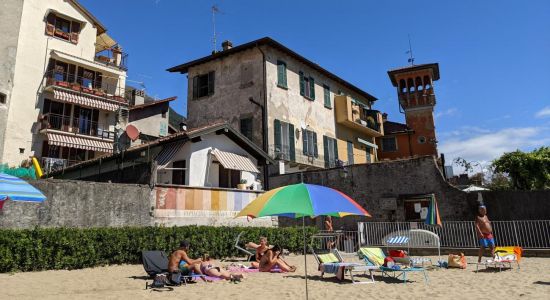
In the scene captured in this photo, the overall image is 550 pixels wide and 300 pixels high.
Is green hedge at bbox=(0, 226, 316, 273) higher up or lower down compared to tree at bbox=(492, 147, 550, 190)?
lower down

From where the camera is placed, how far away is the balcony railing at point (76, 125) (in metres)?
26.2

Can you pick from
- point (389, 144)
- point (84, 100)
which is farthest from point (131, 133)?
point (389, 144)

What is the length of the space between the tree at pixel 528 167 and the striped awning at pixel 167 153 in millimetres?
18810

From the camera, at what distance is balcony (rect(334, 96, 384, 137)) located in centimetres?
3020

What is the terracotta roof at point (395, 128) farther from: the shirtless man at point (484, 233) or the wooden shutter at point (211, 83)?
the shirtless man at point (484, 233)

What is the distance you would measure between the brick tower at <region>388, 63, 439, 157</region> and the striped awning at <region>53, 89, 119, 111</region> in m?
26.7

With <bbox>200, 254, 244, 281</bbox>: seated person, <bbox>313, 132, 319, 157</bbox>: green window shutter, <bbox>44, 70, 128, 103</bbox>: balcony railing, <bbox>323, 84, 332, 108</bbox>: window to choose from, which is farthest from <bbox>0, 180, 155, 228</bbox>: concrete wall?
<bbox>323, 84, 332, 108</bbox>: window

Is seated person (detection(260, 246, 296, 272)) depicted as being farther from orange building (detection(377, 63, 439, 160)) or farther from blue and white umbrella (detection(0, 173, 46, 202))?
orange building (detection(377, 63, 439, 160))

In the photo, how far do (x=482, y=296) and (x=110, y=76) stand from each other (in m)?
30.3

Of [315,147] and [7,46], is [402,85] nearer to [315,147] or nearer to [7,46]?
[315,147]

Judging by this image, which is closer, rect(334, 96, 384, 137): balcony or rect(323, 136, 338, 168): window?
rect(323, 136, 338, 168): window

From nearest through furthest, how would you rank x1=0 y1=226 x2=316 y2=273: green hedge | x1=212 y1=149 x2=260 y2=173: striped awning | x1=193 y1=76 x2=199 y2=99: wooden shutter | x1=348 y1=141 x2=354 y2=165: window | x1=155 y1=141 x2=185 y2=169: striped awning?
1. x1=0 y1=226 x2=316 y2=273: green hedge
2. x1=155 y1=141 x2=185 y2=169: striped awning
3. x1=212 y1=149 x2=260 y2=173: striped awning
4. x1=193 y1=76 x2=199 y2=99: wooden shutter
5. x1=348 y1=141 x2=354 y2=165: window

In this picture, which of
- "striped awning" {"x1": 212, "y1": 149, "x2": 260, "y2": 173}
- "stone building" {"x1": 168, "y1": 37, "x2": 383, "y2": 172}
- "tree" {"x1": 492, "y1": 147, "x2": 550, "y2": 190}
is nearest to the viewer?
"striped awning" {"x1": 212, "y1": 149, "x2": 260, "y2": 173}

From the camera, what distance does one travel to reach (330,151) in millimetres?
28531
